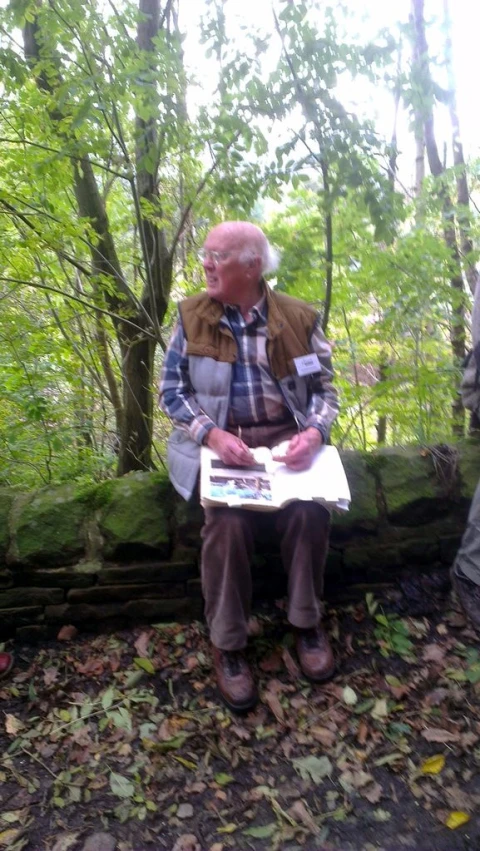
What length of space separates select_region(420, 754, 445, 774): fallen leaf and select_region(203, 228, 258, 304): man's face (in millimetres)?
1730

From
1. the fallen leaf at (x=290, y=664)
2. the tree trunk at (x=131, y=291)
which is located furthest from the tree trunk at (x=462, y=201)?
the fallen leaf at (x=290, y=664)

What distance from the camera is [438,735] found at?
1.90m

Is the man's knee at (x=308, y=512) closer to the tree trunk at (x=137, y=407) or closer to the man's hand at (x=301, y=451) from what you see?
the man's hand at (x=301, y=451)

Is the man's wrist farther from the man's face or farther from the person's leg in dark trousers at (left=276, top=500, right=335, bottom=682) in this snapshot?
the man's face

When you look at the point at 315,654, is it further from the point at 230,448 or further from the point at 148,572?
the point at 230,448

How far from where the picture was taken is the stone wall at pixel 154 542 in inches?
93.9

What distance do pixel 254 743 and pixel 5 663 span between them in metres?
1.04

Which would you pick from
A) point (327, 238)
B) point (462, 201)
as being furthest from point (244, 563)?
point (462, 201)

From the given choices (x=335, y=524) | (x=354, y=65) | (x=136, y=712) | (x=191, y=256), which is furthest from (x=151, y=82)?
(x=136, y=712)

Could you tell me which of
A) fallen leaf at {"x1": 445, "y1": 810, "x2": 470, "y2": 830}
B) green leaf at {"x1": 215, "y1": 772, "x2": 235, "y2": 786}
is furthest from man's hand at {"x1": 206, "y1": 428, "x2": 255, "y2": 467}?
fallen leaf at {"x1": 445, "y1": 810, "x2": 470, "y2": 830}

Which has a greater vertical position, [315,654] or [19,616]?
[19,616]

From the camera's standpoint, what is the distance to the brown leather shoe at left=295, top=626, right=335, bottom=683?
2154mm

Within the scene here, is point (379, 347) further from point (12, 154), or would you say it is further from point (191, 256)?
point (12, 154)

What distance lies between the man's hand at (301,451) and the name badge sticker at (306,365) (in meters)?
0.24
